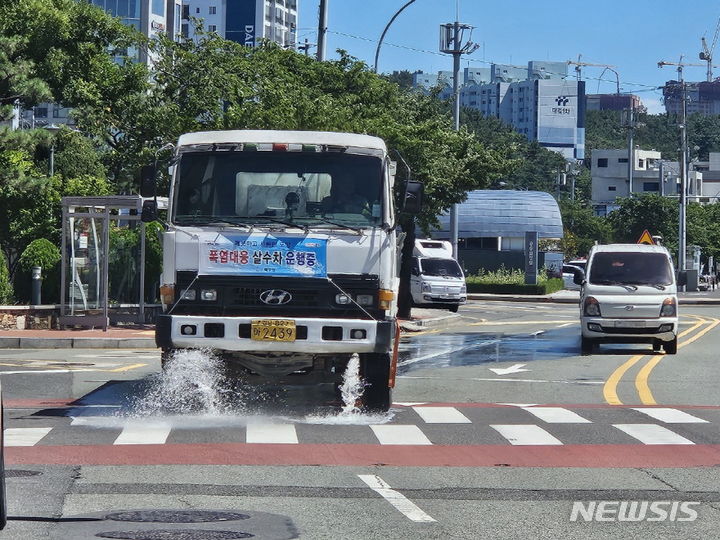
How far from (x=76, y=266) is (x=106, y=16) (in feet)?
38.4

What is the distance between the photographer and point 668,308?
25359 millimetres

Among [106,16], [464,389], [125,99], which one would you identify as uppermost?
[106,16]

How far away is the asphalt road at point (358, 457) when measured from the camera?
8.12 metres

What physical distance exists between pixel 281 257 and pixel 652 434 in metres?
3.96

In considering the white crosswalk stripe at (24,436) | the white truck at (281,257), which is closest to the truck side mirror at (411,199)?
the white truck at (281,257)

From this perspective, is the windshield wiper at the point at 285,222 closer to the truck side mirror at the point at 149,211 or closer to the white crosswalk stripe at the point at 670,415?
the truck side mirror at the point at 149,211

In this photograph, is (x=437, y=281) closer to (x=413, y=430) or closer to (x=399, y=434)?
(x=413, y=430)

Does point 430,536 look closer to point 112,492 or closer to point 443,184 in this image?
point 112,492

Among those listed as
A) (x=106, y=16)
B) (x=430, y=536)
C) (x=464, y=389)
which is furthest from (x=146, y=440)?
(x=106, y=16)

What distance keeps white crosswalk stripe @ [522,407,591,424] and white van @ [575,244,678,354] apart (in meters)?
10.3

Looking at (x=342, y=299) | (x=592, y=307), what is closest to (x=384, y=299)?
(x=342, y=299)

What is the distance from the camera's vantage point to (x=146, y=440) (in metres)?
11.9

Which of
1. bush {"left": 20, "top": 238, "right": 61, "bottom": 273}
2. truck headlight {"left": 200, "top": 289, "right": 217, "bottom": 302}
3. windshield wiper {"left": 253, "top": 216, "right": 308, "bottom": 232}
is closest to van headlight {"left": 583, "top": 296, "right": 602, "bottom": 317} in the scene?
bush {"left": 20, "top": 238, "right": 61, "bottom": 273}

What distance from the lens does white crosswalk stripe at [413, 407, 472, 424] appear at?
13.8 metres
